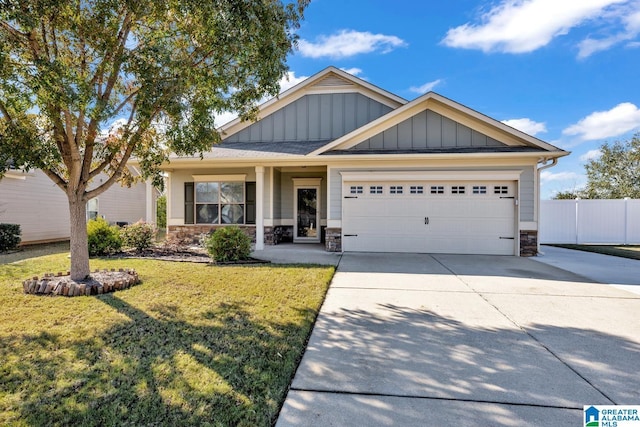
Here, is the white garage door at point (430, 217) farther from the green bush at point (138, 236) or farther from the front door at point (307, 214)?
the green bush at point (138, 236)

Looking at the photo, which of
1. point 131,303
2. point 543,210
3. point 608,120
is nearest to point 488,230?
point 543,210

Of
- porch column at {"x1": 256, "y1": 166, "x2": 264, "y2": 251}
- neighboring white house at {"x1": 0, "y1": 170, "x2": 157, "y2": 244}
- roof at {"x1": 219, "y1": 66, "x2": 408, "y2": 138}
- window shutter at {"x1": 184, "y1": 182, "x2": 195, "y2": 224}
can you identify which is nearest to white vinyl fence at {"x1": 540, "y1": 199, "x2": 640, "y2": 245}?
roof at {"x1": 219, "y1": 66, "x2": 408, "y2": 138}

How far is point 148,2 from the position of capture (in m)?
4.54

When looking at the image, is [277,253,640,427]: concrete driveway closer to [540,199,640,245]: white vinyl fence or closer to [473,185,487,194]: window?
[473,185,487,194]: window

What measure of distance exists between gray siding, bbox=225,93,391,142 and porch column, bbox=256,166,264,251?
2.94m

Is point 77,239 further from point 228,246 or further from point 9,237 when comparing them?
point 9,237

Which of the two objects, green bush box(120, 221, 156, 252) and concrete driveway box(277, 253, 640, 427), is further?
green bush box(120, 221, 156, 252)

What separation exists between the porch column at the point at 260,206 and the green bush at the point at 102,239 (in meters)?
4.11

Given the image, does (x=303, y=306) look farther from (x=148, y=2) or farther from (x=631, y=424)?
(x=148, y=2)

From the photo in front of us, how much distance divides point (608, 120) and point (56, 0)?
3547 centimetres

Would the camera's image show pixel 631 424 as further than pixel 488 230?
No

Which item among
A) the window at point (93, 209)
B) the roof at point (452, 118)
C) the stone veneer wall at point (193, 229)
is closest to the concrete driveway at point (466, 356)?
the roof at point (452, 118)

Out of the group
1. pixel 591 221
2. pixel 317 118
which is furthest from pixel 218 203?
pixel 591 221

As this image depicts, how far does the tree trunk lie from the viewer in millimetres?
5586
